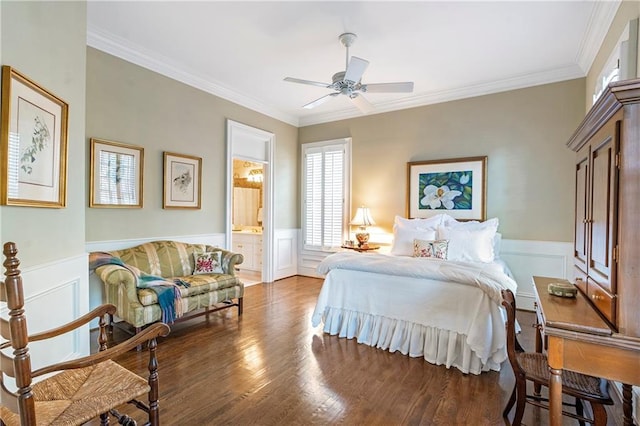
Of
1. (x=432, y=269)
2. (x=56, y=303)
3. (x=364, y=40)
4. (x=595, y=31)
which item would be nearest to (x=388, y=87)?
(x=364, y=40)

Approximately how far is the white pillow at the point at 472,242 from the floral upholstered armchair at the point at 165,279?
106 inches

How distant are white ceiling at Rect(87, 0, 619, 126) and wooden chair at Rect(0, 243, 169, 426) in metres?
2.75

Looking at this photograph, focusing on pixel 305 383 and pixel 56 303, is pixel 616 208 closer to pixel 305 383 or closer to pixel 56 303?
pixel 305 383

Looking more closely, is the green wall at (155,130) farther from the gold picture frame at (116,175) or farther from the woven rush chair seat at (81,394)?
the woven rush chair seat at (81,394)

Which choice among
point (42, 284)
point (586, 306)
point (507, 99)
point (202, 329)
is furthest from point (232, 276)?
point (507, 99)

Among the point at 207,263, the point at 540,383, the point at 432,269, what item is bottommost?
the point at 540,383

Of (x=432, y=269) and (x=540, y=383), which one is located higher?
(x=432, y=269)

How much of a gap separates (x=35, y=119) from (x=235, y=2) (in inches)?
73.7

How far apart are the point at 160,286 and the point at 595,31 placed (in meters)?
4.96

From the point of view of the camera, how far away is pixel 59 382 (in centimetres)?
149

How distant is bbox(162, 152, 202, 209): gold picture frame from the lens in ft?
13.4

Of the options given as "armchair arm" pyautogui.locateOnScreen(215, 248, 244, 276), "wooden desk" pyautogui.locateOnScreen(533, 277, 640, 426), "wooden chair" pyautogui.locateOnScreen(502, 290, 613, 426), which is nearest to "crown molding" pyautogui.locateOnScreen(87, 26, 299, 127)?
"armchair arm" pyautogui.locateOnScreen(215, 248, 244, 276)

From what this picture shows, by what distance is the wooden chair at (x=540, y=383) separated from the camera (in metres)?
1.53

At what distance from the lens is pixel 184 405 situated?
211 cm
